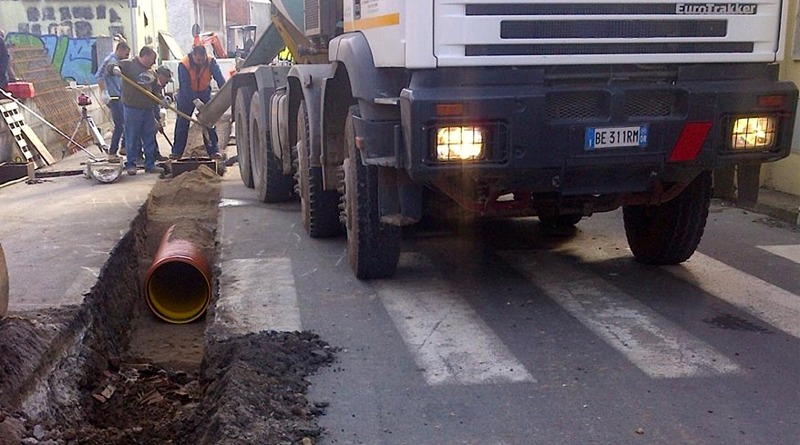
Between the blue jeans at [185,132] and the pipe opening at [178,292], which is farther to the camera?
the blue jeans at [185,132]

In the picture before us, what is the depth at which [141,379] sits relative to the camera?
6215 millimetres

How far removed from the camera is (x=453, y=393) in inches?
177

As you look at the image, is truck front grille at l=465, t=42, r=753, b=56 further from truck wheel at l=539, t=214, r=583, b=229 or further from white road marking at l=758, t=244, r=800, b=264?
truck wheel at l=539, t=214, r=583, b=229

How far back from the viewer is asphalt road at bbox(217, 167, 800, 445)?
417 centimetres

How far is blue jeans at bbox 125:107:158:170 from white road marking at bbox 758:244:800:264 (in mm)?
8638

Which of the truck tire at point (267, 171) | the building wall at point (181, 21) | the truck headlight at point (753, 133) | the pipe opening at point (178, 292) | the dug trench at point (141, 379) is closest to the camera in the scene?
the dug trench at point (141, 379)

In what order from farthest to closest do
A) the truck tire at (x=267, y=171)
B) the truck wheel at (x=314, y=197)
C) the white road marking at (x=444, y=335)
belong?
the truck tire at (x=267, y=171), the truck wheel at (x=314, y=197), the white road marking at (x=444, y=335)

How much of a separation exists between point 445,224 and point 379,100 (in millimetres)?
3079

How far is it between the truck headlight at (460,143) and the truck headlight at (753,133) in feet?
5.38

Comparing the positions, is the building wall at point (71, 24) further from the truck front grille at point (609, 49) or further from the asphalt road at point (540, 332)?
the truck front grille at point (609, 49)

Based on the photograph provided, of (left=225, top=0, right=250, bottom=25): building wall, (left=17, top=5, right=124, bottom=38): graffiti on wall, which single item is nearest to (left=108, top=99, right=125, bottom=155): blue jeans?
(left=17, top=5, right=124, bottom=38): graffiti on wall

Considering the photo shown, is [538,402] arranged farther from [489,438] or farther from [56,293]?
[56,293]

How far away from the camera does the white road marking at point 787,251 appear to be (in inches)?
282

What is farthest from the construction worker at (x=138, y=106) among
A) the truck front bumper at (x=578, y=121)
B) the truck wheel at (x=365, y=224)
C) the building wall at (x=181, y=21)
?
the building wall at (x=181, y=21)
